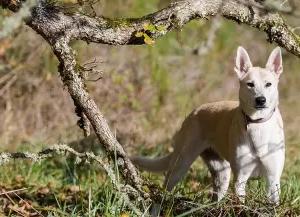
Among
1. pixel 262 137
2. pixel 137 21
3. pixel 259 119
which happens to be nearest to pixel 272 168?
pixel 262 137

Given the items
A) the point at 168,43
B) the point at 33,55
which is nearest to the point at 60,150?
the point at 33,55

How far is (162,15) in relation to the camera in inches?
224

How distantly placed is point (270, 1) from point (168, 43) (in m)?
8.24

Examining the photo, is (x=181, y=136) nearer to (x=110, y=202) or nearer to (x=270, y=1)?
(x=110, y=202)

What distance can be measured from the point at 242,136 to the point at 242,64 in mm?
727

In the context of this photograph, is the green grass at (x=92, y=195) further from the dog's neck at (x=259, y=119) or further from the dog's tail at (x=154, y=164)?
the dog's neck at (x=259, y=119)

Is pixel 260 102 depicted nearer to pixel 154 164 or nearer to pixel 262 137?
pixel 262 137

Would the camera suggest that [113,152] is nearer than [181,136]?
Yes

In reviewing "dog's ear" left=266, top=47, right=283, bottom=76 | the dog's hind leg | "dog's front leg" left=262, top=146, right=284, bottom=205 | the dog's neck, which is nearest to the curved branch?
"dog's ear" left=266, top=47, right=283, bottom=76

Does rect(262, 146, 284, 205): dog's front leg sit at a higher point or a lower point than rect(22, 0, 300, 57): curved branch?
lower

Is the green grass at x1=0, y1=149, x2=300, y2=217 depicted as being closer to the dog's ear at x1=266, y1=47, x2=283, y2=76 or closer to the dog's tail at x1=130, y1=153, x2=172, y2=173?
the dog's tail at x1=130, y1=153, x2=172, y2=173

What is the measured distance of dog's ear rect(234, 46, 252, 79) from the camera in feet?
21.9

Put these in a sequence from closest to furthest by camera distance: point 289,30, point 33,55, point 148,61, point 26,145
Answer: point 289,30 < point 26,145 < point 33,55 < point 148,61

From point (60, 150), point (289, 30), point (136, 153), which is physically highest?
point (289, 30)
